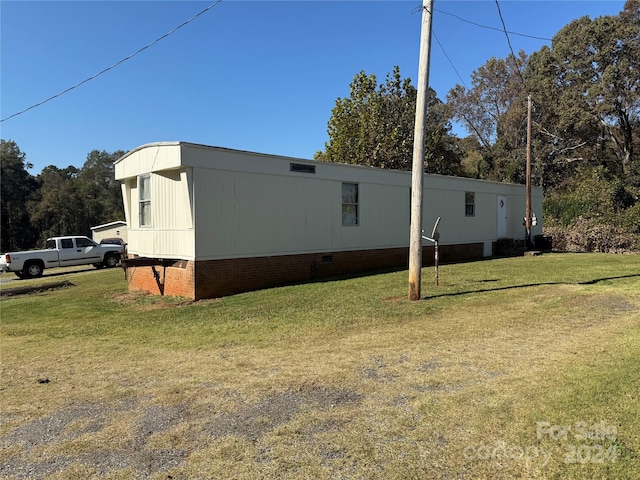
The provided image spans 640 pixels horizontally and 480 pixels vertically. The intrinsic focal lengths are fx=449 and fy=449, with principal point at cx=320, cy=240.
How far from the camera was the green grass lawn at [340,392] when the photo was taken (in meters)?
2.91

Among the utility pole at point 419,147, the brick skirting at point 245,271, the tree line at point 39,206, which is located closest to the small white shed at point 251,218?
the brick skirting at point 245,271

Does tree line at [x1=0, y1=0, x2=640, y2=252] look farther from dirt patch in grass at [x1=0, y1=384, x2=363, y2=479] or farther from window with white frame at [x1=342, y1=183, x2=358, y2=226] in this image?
dirt patch in grass at [x1=0, y1=384, x2=363, y2=479]

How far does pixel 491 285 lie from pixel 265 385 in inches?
268

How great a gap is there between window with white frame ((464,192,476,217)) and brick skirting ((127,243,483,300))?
174 inches

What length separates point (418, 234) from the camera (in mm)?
8188

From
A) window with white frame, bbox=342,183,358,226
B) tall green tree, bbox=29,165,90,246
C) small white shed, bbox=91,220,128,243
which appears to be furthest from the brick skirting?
tall green tree, bbox=29,165,90,246

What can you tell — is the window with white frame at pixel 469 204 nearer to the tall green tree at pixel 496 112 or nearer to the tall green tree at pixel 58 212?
the tall green tree at pixel 496 112

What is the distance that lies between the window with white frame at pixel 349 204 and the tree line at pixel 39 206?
3917cm

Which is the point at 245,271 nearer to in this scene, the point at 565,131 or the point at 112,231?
the point at 565,131

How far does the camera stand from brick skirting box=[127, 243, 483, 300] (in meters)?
10.3

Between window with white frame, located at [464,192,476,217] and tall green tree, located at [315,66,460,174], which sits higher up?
tall green tree, located at [315,66,460,174]

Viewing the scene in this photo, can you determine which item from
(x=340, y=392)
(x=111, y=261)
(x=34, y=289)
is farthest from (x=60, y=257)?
(x=340, y=392)

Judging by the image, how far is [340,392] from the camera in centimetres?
409

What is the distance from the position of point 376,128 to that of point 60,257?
17.8 meters
